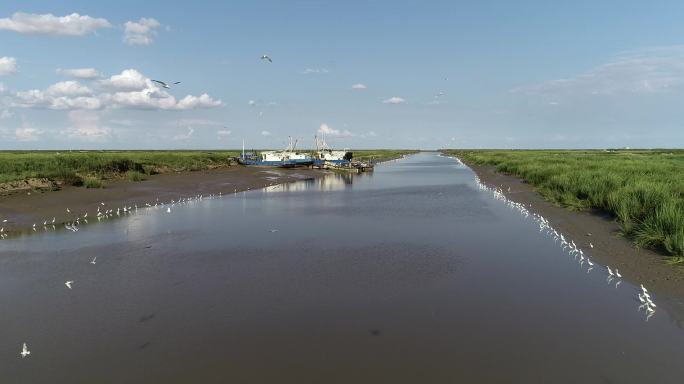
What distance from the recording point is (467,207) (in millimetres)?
30578

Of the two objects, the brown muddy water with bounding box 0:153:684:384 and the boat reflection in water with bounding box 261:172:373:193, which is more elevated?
the boat reflection in water with bounding box 261:172:373:193

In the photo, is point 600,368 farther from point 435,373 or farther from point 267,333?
point 267,333

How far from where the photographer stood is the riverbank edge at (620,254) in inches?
439

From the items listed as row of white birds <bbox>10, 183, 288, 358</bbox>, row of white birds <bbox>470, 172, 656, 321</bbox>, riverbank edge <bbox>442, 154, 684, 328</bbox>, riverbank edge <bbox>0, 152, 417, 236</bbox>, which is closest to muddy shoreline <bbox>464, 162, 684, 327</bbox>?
riverbank edge <bbox>442, 154, 684, 328</bbox>

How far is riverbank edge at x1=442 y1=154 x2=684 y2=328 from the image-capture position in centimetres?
1115

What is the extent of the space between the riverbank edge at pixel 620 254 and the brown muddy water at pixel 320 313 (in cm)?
64

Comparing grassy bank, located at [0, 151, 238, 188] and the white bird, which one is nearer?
the white bird

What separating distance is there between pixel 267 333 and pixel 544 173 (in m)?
40.5

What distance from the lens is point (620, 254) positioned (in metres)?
15.0

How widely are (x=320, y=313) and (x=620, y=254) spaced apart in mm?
11690

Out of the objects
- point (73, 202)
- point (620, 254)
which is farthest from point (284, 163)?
point (620, 254)

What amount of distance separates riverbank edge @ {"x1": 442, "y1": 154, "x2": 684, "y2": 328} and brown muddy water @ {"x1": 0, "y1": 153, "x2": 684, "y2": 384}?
2.10ft

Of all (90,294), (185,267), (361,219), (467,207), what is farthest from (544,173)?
(90,294)

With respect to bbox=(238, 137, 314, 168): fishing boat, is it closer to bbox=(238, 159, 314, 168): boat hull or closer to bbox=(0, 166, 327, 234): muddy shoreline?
bbox=(238, 159, 314, 168): boat hull
